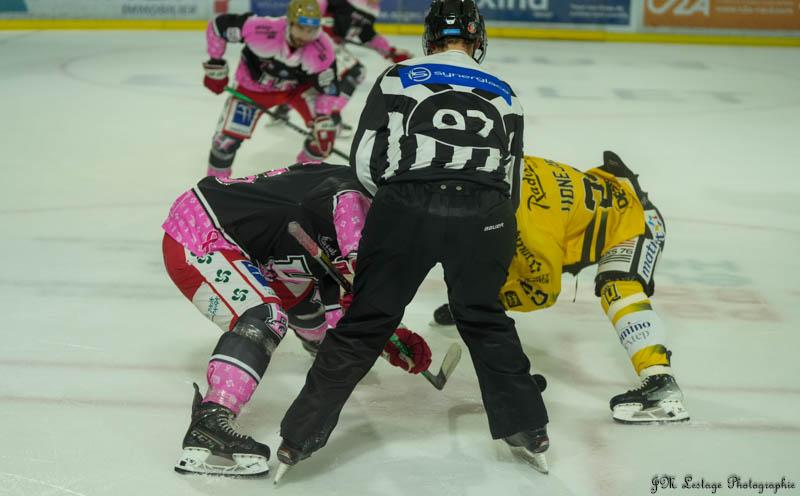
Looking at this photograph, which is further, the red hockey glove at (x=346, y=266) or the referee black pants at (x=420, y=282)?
the red hockey glove at (x=346, y=266)

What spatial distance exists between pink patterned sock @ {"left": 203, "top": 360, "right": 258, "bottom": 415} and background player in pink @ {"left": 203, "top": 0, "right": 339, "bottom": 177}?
3.08 m

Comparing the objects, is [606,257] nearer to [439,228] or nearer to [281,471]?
[439,228]

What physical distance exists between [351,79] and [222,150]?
148cm

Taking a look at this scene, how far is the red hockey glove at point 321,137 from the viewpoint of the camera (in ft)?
19.0

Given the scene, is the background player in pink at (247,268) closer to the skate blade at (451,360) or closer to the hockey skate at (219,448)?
the hockey skate at (219,448)

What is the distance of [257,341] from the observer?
8.66 ft

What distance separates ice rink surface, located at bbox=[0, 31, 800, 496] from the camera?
2.63 metres

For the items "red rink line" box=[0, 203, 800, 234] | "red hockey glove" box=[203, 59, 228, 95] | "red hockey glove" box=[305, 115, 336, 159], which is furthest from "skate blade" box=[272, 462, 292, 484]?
"red hockey glove" box=[203, 59, 228, 95]

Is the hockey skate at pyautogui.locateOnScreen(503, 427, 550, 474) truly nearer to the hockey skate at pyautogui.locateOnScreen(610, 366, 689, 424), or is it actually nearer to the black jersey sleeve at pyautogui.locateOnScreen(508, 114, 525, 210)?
the hockey skate at pyautogui.locateOnScreen(610, 366, 689, 424)

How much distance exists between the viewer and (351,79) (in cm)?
680

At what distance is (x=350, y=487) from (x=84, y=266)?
2104mm

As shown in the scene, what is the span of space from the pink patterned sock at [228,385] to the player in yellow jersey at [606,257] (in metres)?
0.85

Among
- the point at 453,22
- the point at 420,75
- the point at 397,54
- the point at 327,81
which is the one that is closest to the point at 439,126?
the point at 420,75

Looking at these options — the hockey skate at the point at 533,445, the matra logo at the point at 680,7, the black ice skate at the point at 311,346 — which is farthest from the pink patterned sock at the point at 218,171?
the matra logo at the point at 680,7
